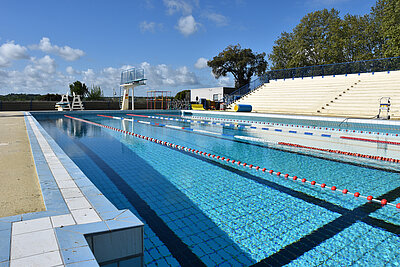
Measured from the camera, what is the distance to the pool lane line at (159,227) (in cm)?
196

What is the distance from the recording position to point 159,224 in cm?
246

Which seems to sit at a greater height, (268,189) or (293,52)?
(293,52)

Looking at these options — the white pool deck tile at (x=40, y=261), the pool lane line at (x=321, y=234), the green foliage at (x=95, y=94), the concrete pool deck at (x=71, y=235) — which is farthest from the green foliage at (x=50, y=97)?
the pool lane line at (x=321, y=234)

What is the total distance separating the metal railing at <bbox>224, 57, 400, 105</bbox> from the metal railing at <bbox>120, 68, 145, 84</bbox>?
7.70 metres

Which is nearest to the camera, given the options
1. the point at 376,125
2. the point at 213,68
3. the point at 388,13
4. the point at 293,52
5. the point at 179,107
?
the point at 376,125

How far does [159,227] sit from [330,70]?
20179mm

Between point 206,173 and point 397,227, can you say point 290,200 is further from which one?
point 206,173

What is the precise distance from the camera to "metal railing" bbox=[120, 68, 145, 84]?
1941 cm

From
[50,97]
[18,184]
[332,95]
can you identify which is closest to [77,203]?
[18,184]

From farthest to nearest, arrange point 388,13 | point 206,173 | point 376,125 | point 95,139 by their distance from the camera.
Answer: point 388,13
point 376,125
point 95,139
point 206,173

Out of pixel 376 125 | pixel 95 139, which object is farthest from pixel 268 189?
pixel 376 125

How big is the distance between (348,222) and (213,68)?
35085 millimetres

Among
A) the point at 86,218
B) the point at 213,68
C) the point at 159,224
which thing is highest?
the point at 213,68

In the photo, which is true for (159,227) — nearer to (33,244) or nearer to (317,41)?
(33,244)
